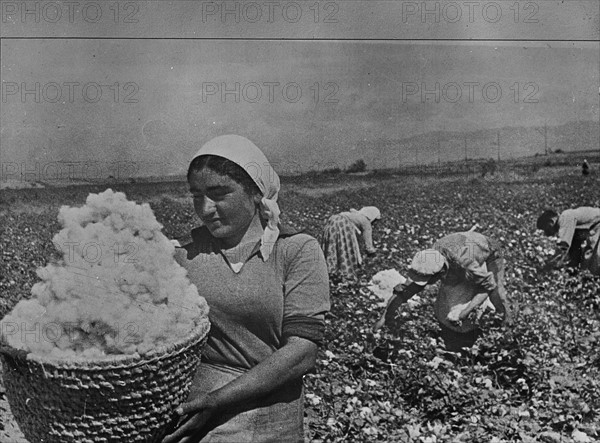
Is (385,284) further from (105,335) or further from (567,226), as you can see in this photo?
(105,335)

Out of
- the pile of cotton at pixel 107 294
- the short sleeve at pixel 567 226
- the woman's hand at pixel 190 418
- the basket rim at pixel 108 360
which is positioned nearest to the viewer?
Answer: the basket rim at pixel 108 360

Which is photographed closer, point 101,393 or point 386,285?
point 101,393

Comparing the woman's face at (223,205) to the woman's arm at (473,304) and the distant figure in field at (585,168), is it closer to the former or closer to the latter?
the woman's arm at (473,304)

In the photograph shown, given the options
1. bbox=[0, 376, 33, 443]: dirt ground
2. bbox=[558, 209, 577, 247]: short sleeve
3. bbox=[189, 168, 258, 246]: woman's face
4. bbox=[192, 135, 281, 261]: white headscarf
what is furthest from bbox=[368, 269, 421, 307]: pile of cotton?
bbox=[0, 376, 33, 443]: dirt ground

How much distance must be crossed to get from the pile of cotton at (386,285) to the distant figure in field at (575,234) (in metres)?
0.74

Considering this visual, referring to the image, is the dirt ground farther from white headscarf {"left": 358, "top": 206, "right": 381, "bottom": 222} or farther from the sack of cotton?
white headscarf {"left": 358, "top": 206, "right": 381, "bottom": 222}

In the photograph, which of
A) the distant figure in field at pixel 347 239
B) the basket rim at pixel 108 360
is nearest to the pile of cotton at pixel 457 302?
the distant figure in field at pixel 347 239

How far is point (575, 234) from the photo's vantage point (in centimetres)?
392

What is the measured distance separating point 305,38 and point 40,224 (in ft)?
5.17

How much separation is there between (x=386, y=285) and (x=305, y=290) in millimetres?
452

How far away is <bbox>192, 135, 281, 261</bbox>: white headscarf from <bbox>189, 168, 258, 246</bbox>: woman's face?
0.24ft

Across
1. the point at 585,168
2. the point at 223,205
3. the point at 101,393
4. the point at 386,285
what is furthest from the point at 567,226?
the point at 101,393

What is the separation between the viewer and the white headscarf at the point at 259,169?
3596 millimetres

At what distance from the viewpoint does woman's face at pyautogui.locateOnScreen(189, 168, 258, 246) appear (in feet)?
11.7
